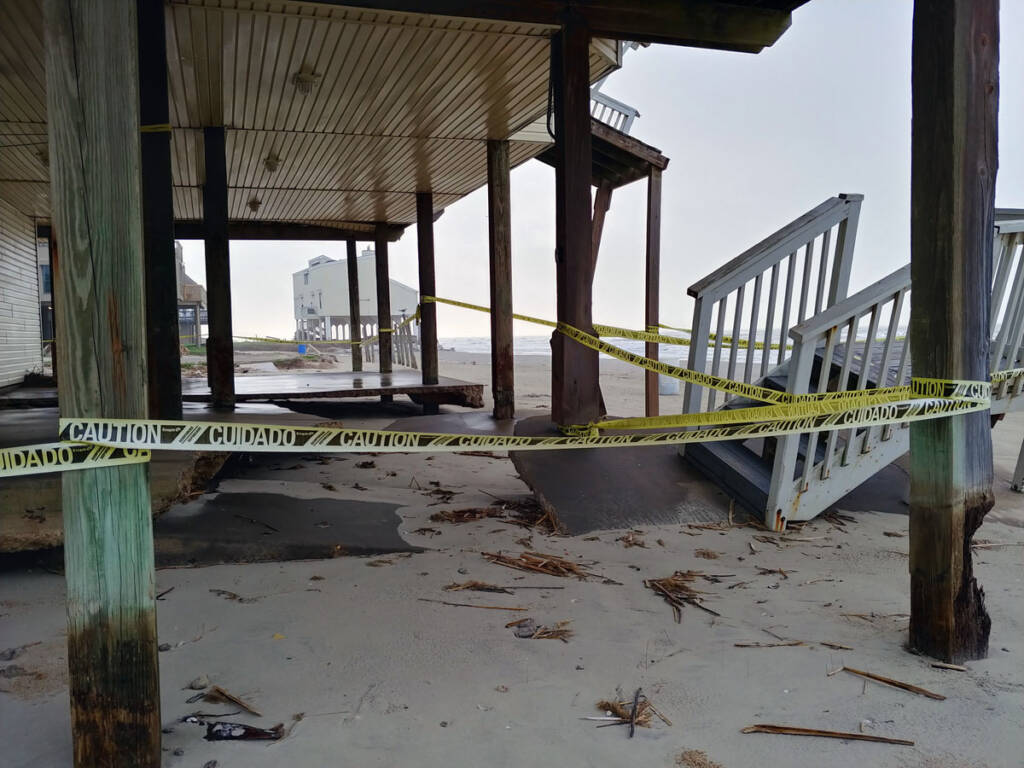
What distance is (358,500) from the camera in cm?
536

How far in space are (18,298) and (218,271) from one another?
628cm

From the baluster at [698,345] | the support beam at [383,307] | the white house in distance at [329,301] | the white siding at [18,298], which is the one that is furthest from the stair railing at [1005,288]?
the white house in distance at [329,301]

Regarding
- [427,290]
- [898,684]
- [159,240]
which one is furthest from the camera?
[427,290]

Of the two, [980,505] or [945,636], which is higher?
[980,505]

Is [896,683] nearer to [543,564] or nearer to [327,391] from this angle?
[543,564]

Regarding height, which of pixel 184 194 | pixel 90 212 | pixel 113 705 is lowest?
pixel 113 705

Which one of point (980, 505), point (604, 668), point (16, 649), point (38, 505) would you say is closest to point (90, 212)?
point (16, 649)

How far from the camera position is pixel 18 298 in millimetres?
11828

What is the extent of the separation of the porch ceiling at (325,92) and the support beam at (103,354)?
148 inches

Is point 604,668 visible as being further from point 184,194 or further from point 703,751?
point 184,194

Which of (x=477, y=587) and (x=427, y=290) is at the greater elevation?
(x=427, y=290)

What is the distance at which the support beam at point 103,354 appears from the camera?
1.97 metres

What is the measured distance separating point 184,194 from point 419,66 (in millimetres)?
6952

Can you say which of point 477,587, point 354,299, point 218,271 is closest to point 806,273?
point 477,587
